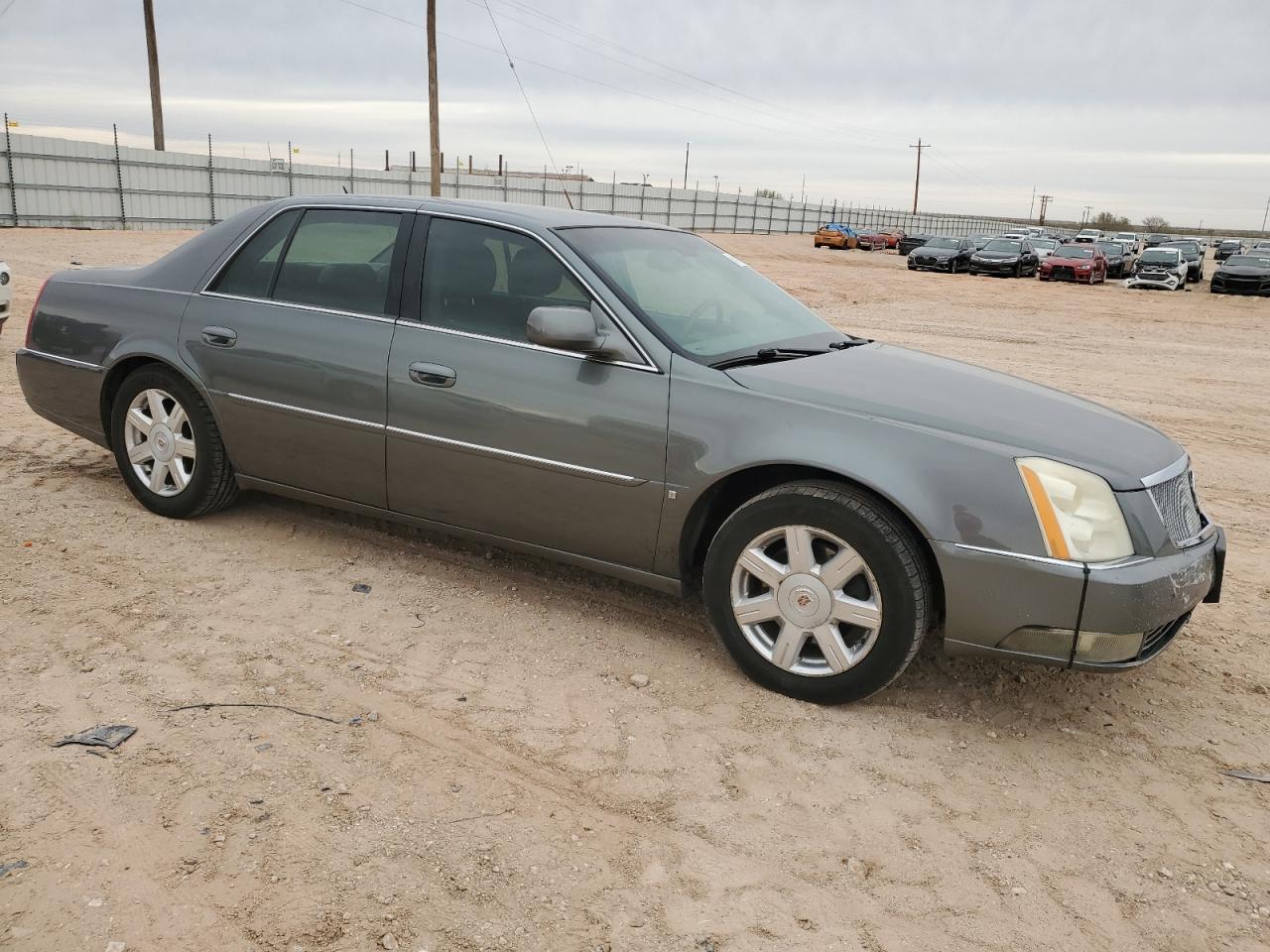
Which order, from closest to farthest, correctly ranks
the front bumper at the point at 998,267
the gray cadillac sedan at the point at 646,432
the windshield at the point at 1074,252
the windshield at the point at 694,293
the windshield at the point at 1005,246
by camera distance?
the gray cadillac sedan at the point at 646,432 → the windshield at the point at 694,293 → the windshield at the point at 1074,252 → the front bumper at the point at 998,267 → the windshield at the point at 1005,246

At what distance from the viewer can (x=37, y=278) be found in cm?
1598

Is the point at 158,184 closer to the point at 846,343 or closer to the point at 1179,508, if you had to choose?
the point at 846,343

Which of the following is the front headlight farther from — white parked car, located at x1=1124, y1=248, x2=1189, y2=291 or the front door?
white parked car, located at x1=1124, y1=248, x2=1189, y2=291

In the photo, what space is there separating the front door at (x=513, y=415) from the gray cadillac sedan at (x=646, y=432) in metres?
0.01

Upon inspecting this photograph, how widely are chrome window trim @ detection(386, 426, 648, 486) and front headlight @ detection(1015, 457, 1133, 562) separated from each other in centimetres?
133

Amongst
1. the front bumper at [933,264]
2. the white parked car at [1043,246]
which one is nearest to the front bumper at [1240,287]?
the front bumper at [933,264]

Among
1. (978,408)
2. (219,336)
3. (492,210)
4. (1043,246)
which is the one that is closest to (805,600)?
(978,408)

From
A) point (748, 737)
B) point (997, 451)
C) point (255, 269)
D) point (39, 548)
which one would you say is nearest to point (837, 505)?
point (997, 451)

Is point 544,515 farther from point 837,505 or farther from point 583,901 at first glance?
point 583,901

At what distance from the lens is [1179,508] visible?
11.3 ft

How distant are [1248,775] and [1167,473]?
1.00m

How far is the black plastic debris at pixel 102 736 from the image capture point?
3.10 metres

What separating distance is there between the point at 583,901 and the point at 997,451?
1840 millimetres

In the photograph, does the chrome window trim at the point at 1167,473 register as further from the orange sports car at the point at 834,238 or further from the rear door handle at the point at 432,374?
the orange sports car at the point at 834,238
